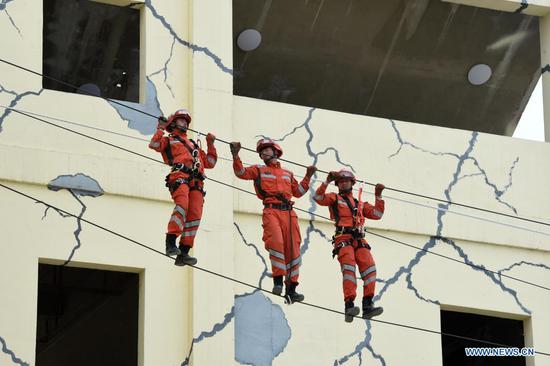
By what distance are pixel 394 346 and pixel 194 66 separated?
3831mm

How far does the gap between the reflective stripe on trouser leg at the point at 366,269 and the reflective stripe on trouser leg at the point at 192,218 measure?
1.67 metres

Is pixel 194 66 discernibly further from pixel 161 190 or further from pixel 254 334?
pixel 254 334

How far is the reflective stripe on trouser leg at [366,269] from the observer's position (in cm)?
1616

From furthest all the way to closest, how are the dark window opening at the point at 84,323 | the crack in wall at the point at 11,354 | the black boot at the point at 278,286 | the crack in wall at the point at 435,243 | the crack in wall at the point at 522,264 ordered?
the dark window opening at the point at 84,323
the crack in wall at the point at 522,264
the crack in wall at the point at 435,243
the crack in wall at the point at 11,354
the black boot at the point at 278,286

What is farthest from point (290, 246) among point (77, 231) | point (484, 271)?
point (484, 271)

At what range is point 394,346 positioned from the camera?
18.3 metres

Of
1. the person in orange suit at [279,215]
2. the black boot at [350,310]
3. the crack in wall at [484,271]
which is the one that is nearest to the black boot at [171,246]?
the person in orange suit at [279,215]

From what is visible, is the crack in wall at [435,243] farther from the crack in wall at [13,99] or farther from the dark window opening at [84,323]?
the dark window opening at [84,323]

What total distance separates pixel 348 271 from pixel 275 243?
86cm

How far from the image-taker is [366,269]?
1619 cm

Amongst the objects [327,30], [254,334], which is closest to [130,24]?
[327,30]

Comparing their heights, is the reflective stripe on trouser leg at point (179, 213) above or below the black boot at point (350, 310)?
above

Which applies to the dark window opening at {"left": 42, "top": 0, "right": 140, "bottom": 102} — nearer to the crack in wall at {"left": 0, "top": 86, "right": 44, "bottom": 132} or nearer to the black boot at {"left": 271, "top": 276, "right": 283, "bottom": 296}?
the crack in wall at {"left": 0, "top": 86, "right": 44, "bottom": 132}

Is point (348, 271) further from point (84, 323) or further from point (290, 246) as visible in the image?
point (84, 323)
